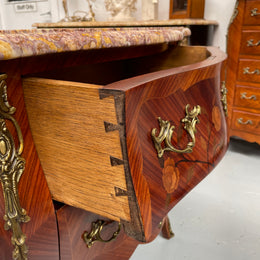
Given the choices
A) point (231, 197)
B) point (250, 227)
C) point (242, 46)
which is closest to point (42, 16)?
point (242, 46)

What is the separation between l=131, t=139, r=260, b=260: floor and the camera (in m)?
0.96

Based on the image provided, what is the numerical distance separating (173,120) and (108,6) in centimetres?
167

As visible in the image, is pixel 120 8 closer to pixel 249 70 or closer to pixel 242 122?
pixel 249 70

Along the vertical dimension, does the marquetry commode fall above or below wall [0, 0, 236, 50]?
below

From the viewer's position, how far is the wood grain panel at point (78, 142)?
35 cm

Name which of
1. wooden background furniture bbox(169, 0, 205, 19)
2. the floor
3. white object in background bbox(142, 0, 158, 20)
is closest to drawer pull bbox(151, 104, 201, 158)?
the floor

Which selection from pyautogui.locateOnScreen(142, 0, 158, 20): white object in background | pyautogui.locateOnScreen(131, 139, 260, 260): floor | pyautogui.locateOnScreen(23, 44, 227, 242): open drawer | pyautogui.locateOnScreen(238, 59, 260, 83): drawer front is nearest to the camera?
pyautogui.locateOnScreen(23, 44, 227, 242): open drawer

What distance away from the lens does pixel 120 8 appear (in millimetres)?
1864

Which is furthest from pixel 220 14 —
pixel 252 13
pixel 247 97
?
pixel 247 97

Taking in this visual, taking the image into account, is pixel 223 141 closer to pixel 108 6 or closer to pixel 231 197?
pixel 231 197

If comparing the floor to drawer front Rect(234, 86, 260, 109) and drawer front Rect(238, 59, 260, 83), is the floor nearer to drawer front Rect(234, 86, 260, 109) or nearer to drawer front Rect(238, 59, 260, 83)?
drawer front Rect(234, 86, 260, 109)

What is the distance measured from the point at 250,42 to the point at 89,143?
4.69ft

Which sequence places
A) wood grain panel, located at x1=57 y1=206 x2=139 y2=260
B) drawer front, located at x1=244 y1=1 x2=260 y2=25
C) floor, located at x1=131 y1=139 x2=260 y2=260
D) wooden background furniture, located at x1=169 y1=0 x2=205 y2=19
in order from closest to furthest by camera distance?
wood grain panel, located at x1=57 y1=206 x2=139 y2=260
floor, located at x1=131 y1=139 x2=260 y2=260
drawer front, located at x1=244 y1=1 x2=260 y2=25
wooden background furniture, located at x1=169 y1=0 x2=205 y2=19

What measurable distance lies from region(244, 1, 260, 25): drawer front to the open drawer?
115cm
